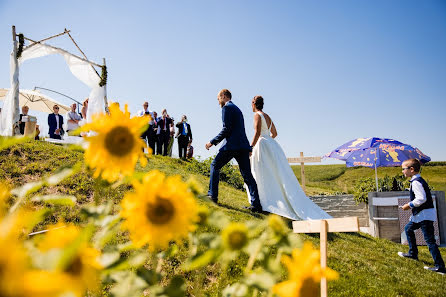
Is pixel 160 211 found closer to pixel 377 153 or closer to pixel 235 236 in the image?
A: pixel 235 236

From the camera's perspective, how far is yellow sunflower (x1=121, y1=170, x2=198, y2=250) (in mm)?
586

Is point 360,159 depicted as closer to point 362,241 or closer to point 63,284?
point 362,241

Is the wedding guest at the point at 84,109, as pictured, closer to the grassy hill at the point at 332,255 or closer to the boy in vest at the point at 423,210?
the grassy hill at the point at 332,255

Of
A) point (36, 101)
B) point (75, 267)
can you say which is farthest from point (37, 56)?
point (75, 267)

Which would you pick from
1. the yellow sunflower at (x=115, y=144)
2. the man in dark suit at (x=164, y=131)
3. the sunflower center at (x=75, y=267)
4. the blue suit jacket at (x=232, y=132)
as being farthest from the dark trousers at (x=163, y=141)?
the sunflower center at (x=75, y=267)

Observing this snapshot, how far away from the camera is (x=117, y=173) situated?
0.67m

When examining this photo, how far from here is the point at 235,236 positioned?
660mm

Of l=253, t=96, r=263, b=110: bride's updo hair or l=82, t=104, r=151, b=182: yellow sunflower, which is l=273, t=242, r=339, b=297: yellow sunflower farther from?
l=253, t=96, r=263, b=110: bride's updo hair

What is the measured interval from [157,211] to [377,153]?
9487 millimetres

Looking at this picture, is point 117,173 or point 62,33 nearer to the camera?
point 117,173

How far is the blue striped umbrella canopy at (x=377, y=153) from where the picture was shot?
28.6ft

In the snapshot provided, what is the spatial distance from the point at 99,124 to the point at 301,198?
571 centimetres

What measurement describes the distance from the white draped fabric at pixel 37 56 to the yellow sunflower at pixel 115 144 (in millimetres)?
8778

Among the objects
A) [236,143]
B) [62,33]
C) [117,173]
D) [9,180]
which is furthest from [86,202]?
[62,33]
